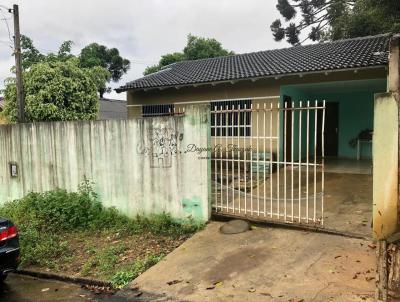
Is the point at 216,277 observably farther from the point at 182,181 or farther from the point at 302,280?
the point at 182,181

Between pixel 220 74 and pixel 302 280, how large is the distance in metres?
9.48

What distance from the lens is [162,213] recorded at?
6.58 metres

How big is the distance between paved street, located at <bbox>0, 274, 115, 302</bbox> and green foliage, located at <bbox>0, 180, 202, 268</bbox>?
0.36 m

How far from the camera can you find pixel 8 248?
4.47m

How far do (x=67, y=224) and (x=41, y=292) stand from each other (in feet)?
7.24

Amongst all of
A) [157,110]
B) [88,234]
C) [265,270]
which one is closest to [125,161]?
[88,234]

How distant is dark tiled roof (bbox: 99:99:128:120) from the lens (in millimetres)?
23378

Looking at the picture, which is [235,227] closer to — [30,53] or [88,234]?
[88,234]

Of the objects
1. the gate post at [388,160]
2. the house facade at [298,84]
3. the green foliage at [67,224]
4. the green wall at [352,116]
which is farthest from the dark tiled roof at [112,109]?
the gate post at [388,160]

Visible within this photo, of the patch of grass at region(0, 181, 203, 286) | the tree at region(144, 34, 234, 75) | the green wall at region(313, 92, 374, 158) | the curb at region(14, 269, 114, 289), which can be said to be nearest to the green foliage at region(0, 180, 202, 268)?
the patch of grass at region(0, 181, 203, 286)

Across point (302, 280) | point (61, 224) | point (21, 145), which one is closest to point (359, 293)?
point (302, 280)

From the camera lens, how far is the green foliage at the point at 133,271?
478 centimetres

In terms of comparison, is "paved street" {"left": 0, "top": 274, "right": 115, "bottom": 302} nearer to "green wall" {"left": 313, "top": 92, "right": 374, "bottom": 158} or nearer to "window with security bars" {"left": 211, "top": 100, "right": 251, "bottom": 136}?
"window with security bars" {"left": 211, "top": 100, "right": 251, "bottom": 136}

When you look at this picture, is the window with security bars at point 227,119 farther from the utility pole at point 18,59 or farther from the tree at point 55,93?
the utility pole at point 18,59
